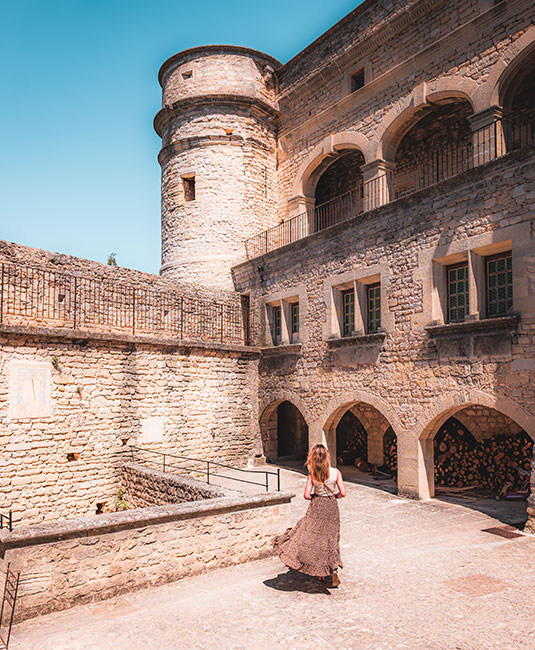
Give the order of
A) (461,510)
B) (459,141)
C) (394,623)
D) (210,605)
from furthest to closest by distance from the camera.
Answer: (459,141) < (461,510) < (210,605) < (394,623)

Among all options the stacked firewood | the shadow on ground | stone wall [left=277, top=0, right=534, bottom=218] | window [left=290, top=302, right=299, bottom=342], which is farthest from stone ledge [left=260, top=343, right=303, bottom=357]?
the shadow on ground

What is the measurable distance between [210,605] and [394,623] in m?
1.78

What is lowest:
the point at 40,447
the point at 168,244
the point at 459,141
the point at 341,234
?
the point at 40,447

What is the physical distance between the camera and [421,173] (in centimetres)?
1460

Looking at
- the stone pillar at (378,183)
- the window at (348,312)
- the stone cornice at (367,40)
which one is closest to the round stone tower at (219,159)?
the stone cornice at (367,40)

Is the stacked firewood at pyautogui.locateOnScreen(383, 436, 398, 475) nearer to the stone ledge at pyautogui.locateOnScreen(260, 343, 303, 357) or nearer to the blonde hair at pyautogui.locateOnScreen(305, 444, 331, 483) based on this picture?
the stone ledge at pyautogui.locateOnScreen(260, 343, 303, 357)

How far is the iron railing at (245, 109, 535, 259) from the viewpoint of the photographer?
34.1 feet

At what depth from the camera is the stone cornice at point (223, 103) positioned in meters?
16.4

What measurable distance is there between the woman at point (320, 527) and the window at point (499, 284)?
5256 millimetres

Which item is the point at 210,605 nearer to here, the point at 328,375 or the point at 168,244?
the point at 328,375

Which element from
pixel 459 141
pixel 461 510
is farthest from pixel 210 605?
pixel 459 141

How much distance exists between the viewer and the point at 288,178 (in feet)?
54.4

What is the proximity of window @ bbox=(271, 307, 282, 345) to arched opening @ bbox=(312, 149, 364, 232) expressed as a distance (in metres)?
3.21

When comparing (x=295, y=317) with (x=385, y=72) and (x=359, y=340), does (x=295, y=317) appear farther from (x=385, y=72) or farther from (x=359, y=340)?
(x=385, y=72)
